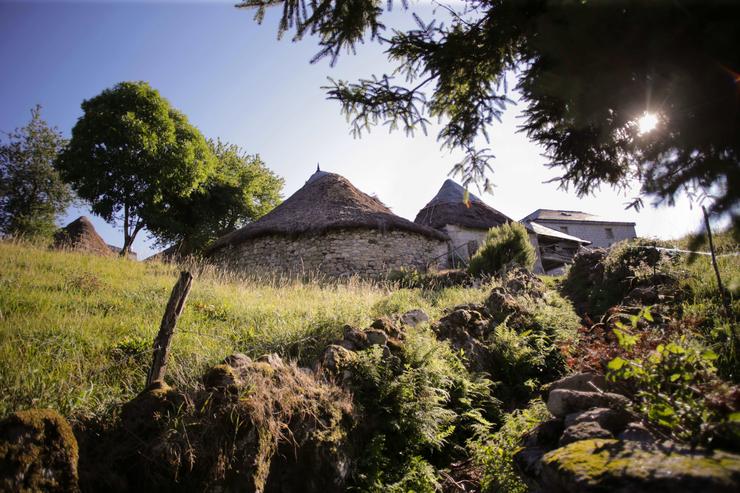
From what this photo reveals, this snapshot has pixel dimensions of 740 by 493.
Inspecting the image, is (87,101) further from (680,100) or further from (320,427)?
(680,100)

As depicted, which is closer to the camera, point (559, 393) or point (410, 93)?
point (559, 393)

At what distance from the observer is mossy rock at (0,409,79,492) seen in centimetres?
174

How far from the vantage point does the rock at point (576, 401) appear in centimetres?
257

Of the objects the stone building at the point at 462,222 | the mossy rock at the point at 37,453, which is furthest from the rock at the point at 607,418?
the stone building at the point at 462,222

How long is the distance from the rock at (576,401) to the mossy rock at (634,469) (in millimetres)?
588

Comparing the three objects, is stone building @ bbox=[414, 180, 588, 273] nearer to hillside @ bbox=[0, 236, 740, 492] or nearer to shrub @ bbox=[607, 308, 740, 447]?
hillside @ bbox=[0, 236, 740, 492]

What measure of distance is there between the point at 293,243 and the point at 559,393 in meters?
11.7

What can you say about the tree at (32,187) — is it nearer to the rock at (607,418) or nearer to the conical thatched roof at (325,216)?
the conical thatched roof at (325,216)

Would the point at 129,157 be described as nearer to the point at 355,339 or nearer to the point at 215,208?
the point at 215,208

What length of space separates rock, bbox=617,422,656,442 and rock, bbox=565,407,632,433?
10 cm

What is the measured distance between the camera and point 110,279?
22.4 feet

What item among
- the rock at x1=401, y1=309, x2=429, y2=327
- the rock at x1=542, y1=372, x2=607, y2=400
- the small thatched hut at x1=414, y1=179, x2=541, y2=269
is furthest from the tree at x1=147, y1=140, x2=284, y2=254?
the rock at x1=542, y1=372, x2=607, y2=400

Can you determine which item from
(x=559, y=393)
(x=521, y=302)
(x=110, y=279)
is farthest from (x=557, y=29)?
(x=110, y=279)

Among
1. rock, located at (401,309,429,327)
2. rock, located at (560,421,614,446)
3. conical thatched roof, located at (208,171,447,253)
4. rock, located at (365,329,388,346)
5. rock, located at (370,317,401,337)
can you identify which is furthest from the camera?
conical thatched roof, located at (208,171,447,253)
